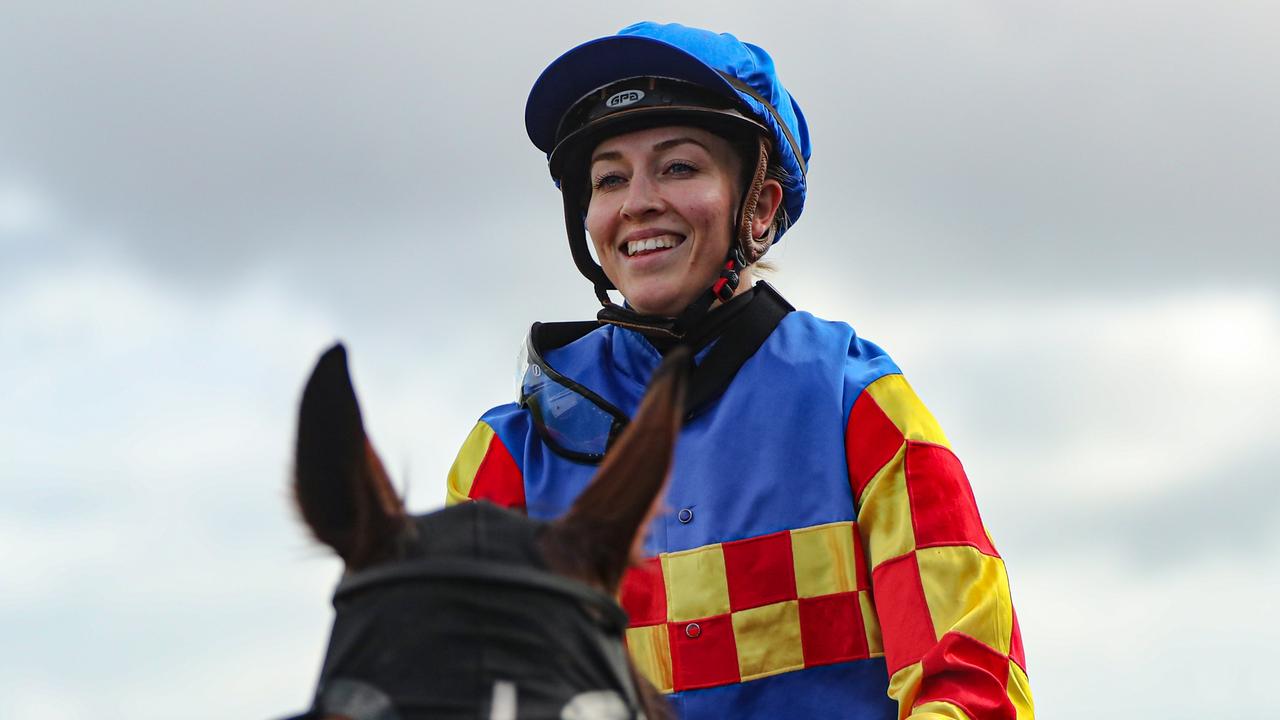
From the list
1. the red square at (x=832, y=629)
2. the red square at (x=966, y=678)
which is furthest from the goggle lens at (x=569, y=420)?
the red square at (x=966, y=678)

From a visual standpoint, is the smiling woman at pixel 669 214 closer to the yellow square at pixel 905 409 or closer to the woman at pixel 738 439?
the woman at pixel 738 439

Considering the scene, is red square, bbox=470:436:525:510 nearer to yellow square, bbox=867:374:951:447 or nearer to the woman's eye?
the woman's eye

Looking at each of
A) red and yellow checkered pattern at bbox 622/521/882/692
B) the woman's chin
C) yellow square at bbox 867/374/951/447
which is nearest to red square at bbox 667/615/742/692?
red and yellow checkered pattern at bbox 622/521/882/692

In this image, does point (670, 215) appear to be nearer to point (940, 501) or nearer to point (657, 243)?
point (657, 243)

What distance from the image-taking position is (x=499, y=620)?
163cm

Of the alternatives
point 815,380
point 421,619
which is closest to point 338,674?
point 421,619

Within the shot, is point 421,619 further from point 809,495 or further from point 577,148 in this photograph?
point 577,148

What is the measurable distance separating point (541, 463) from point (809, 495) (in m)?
0.74

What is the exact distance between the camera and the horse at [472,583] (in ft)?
5.22

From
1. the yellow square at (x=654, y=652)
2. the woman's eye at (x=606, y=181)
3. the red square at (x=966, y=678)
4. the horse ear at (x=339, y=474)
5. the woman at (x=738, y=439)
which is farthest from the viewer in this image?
the woman's eye at (x=606, y=181)

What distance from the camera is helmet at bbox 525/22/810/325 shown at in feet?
11.4

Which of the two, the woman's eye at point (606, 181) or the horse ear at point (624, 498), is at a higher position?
the woman's eye at point (606, 181)

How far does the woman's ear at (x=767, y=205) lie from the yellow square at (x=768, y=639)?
105 cm

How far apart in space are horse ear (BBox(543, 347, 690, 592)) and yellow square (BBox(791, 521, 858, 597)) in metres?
1.47
